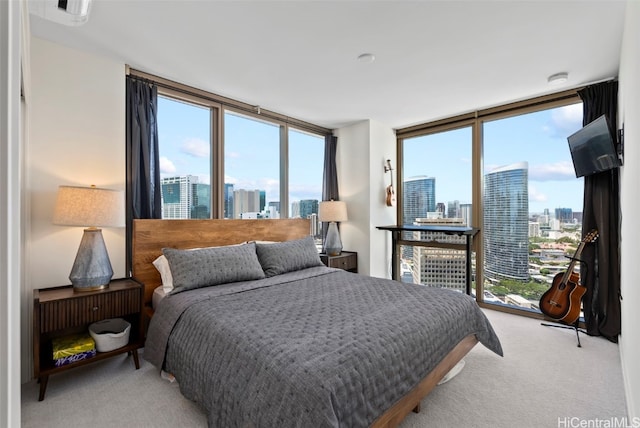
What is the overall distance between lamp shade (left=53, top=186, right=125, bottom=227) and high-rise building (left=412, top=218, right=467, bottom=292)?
387cm

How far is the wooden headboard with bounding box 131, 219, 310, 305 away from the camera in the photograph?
8.96 ft

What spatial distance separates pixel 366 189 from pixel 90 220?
10.8 ft

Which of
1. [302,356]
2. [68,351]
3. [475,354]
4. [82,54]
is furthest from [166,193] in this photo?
[475,354]

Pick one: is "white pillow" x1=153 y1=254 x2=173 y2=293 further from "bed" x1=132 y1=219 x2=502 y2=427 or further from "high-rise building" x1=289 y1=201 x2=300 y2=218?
"high-rise building" x1=289 y1=201 x2=300 y2=218

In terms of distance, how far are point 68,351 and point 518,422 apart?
3.01m

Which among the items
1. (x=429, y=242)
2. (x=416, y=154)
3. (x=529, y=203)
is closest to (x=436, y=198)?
(x=429, y=242)

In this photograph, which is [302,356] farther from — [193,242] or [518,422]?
[193,242]

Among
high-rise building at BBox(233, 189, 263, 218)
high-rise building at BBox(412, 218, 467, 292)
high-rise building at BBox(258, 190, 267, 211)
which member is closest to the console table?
→ high-rise building at BBox(412, 218, 467, 292)

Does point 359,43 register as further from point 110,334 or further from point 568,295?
point 568,295

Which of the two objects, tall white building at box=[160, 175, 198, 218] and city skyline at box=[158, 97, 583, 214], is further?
city skyline at box=[158, 97, 583, 214]

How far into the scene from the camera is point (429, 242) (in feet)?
14.6

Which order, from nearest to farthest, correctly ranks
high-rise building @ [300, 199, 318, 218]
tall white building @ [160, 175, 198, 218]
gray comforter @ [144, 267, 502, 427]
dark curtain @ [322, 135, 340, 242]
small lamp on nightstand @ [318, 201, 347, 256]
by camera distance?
gray comforter @ [144, 267, 502, 427] < tall white building @ [160, 175, 198, 218] < small lamp on nightstand @ [318, 201, 347, 256] < high-rise building @ [300, 199, 318, 218] < dark curtain @ [322, 135, 340, 242]

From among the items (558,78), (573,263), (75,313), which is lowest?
(75,313)

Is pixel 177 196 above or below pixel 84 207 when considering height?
above
